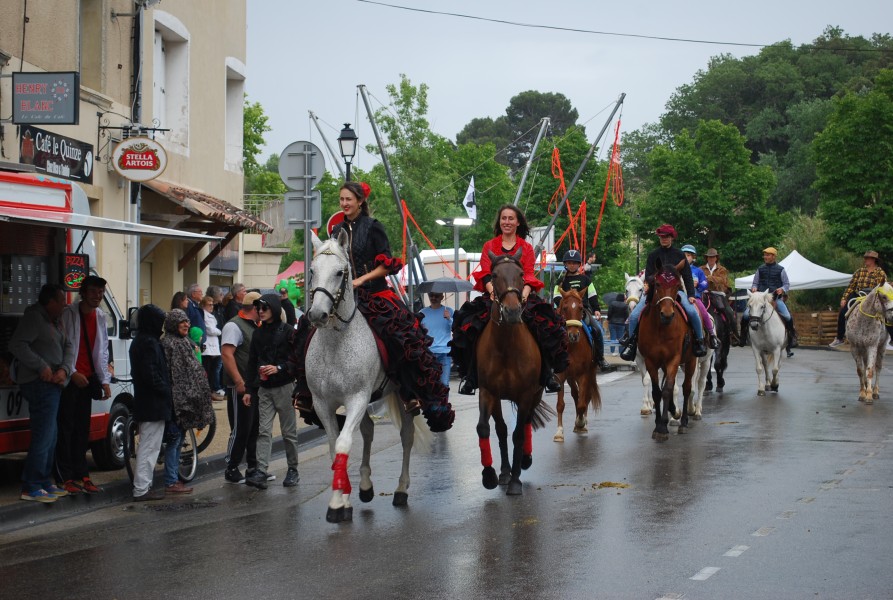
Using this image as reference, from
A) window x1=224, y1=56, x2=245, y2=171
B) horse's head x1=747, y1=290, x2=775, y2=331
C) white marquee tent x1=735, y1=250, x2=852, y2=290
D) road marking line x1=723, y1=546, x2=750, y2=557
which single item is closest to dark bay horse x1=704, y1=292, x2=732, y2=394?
horse's head x1=747, y1=290, x2=775, y2=331

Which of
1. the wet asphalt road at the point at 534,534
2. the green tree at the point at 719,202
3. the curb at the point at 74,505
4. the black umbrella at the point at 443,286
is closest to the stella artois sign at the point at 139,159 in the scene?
the black umbrella at the point at 443,286

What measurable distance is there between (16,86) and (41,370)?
6.51 metres

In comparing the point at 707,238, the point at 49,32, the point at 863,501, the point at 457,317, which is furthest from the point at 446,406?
the point at 707,238

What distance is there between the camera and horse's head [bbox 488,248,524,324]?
10055mm

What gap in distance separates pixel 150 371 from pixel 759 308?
45.2 ft

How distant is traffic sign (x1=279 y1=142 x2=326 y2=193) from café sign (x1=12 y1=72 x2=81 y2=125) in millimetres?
2966

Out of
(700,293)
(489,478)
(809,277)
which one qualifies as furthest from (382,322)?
(809,277)

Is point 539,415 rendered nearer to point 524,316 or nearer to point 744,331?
point 524,316

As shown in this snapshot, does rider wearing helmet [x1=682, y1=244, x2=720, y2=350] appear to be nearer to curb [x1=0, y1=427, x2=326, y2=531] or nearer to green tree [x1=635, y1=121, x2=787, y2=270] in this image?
curb [x1=0, y1=427, x2=326, y2=531]

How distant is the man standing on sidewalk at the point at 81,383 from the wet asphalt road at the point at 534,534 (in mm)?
595

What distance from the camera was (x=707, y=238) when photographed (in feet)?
196

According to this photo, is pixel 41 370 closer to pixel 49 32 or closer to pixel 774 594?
pixel 774 594

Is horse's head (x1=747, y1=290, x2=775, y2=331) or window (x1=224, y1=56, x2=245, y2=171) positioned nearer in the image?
horse's head (x1=747, y1=290, x2=775, y2=331)

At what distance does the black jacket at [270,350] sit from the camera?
11680 millimetres
